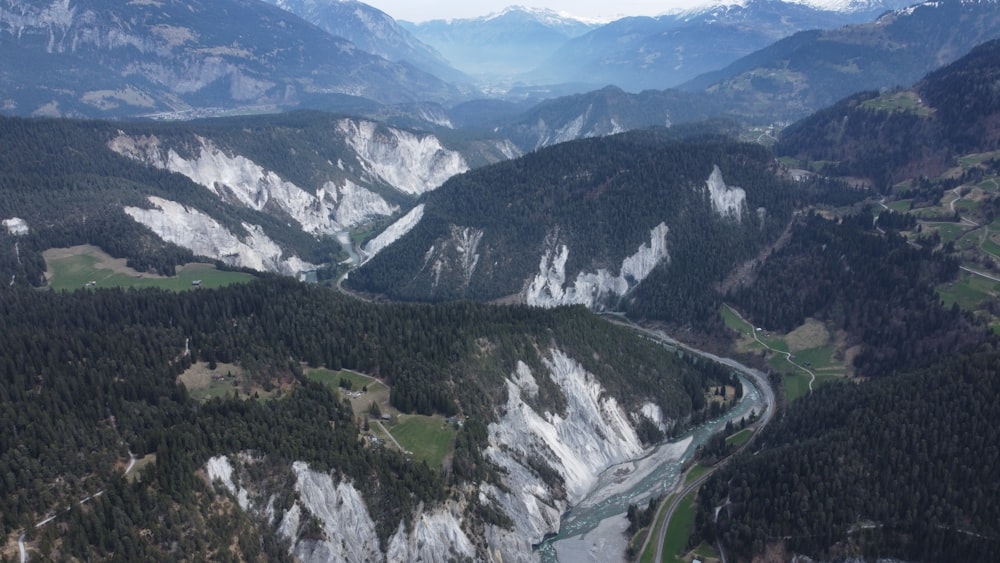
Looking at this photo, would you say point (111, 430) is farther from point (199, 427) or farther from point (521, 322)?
point (521, 322)

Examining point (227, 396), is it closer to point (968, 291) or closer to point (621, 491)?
point (621, 491)

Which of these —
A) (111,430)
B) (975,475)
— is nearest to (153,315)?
(111,430)

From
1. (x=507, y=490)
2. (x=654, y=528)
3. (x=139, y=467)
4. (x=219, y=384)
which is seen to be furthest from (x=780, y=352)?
(x=139, y=467)

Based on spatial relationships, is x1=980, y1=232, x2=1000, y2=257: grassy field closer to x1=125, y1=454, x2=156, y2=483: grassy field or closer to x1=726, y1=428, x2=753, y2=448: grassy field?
x1=726, y1=428, x2=753, y2=448: grassy field

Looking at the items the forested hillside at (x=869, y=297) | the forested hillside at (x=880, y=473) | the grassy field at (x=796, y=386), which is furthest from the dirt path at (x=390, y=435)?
the forested hillside at (x=869, y=297)

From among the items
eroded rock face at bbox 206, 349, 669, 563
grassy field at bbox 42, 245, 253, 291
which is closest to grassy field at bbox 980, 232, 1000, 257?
eroded rock face at bbox 206, 349, 669, 563

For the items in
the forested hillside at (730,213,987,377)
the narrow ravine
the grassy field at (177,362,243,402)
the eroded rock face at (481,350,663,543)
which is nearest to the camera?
the narrow ravine
